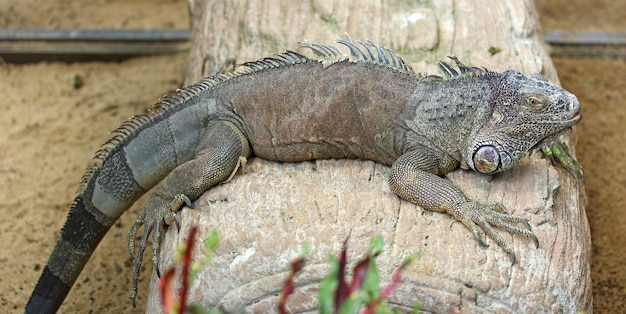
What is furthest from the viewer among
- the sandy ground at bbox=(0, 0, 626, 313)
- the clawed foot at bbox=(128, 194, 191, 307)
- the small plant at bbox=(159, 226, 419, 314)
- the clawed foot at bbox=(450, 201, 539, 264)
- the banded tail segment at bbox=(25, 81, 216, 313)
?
the sandy ground at bbox=(0, 0, 626, 313)

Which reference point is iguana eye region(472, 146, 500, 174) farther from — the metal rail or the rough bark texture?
the metal rail

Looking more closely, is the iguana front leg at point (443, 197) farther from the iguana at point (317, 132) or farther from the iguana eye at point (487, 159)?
the iguana eye at point (487, 159)

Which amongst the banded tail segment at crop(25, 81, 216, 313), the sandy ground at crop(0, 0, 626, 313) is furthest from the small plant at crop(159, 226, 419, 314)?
the sandy ground at crop(0, 0, 626, 313)

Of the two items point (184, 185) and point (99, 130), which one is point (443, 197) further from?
point (99, 130)

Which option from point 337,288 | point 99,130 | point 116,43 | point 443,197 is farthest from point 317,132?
point 116,43

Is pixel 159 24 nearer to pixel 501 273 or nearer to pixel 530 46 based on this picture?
pixel 530 46

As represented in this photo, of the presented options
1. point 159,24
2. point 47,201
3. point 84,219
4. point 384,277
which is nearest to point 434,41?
point 384,277

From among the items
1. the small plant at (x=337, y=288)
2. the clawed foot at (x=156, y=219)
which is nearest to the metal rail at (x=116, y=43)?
the clawed foot at (x=156, y=219)
